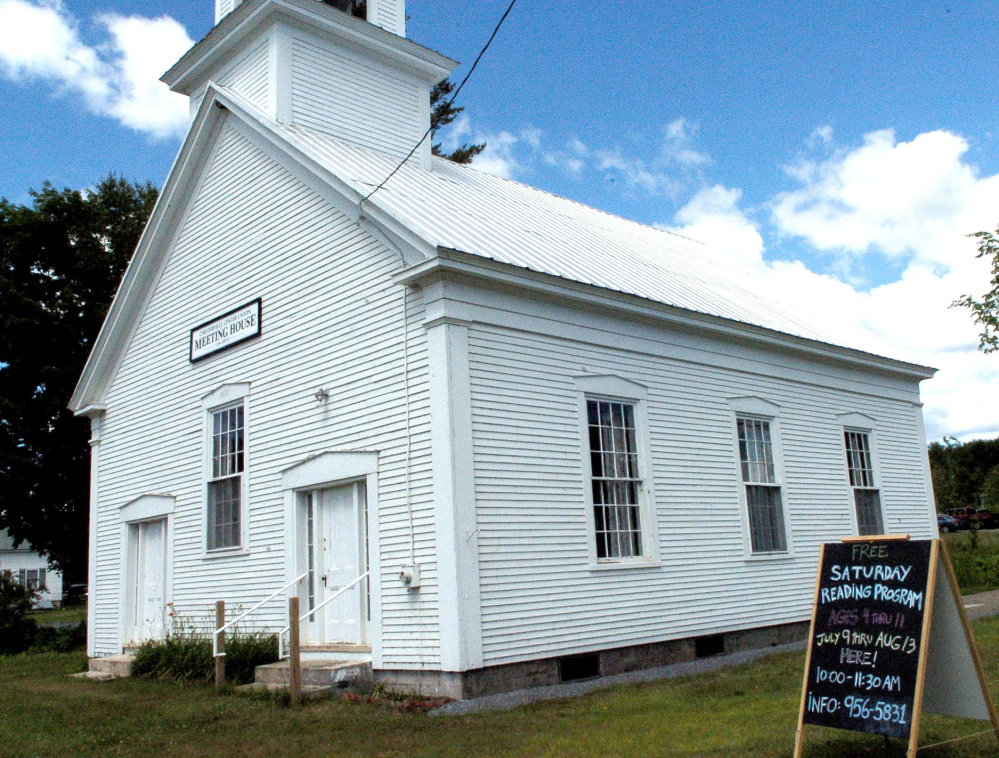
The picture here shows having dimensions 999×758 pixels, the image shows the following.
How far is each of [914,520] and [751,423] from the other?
5.23 metres

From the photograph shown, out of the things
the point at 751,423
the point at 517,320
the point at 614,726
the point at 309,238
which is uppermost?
the point at 309,238

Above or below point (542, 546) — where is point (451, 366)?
above

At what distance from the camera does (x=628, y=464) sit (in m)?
12.4

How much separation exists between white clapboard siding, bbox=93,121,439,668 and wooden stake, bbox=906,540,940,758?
17.6ft

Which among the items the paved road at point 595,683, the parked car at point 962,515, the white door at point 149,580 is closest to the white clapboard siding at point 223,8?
the white door at point 149,580

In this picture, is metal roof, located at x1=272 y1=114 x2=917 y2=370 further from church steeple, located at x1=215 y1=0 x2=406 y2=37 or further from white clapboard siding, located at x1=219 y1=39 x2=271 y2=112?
church steeple, located at x1=215 y1=0 x2=406 y2=37

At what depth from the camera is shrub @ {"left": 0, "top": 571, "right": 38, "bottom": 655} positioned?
68.3 ft

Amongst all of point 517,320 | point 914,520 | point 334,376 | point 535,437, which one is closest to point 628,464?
point 535,437

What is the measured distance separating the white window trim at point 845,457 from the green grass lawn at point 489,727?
191 inches

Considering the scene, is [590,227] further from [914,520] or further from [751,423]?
[914,520]

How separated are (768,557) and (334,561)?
255 inches

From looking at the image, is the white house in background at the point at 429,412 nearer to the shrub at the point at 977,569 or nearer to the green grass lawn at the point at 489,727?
the green grass lawn at the point at 489,727

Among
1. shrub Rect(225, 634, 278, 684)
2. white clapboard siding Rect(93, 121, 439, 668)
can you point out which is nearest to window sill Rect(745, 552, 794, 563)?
white clapboard siding Rect(93, 121, 439, 668)

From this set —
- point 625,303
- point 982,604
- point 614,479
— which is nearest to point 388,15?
point 625,303
